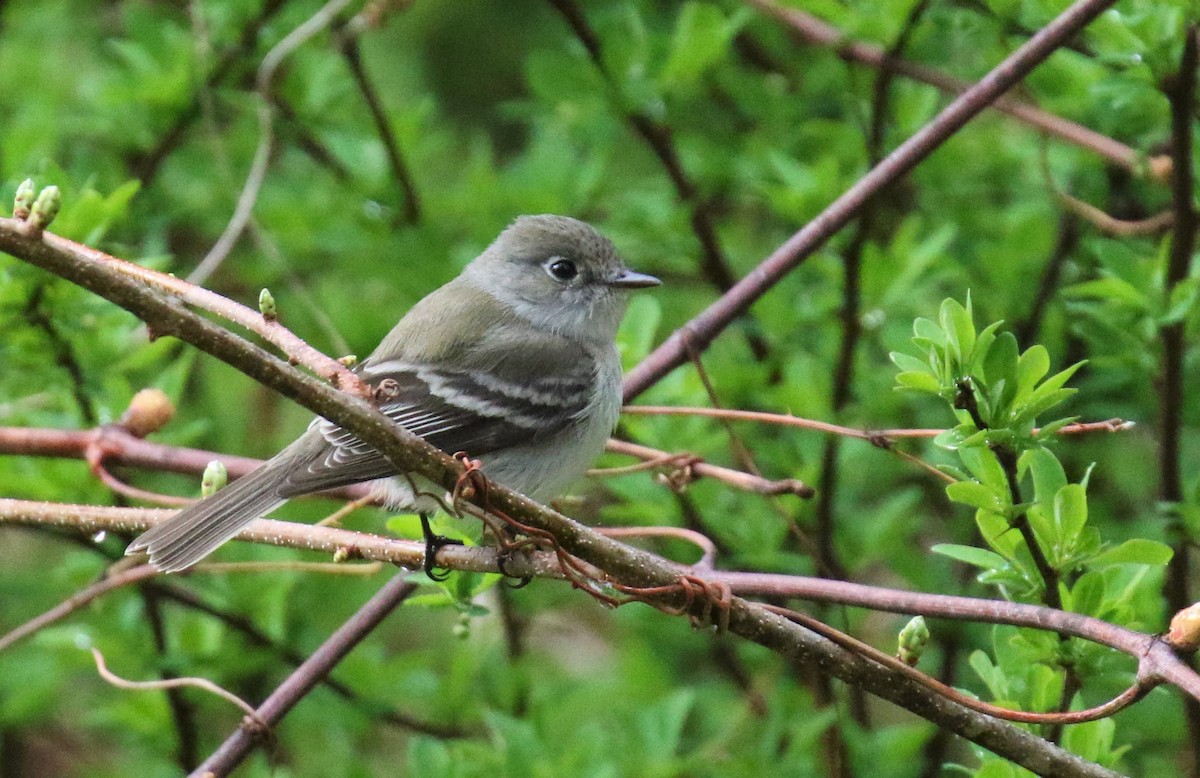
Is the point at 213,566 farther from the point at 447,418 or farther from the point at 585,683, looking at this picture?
the point at 585,683

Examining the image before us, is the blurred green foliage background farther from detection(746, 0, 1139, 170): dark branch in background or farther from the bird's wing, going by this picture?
the bird's wing

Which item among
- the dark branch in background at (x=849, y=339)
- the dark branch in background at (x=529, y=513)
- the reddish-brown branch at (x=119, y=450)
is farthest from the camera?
the dark branch in background at (x=849, y=339)

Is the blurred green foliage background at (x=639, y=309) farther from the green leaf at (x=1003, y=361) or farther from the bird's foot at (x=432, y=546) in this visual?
the green leaf at (x=1003, y=361)

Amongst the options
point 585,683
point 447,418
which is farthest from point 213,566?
point 585,683

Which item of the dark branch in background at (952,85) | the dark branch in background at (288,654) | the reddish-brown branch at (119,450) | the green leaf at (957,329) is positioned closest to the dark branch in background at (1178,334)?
the dark branch in background at (952,85)

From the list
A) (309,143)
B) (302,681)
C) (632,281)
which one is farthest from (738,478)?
(309,143)

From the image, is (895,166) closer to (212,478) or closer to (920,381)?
(920,381)
